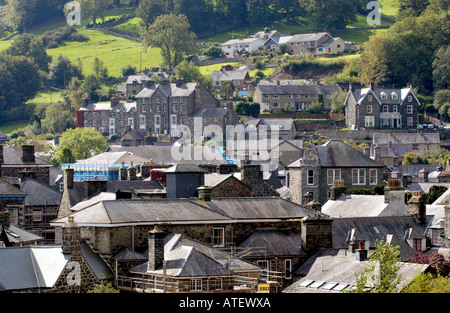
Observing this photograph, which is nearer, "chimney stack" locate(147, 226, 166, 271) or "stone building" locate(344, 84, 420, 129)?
"chimney stack" locate(147, 226, 166, 271)

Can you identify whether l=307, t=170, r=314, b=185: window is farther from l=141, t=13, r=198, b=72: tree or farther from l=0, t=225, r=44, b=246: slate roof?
l=141, t=13, r=198, b=72: tree

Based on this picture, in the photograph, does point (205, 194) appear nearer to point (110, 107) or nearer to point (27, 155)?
point (27, 155)

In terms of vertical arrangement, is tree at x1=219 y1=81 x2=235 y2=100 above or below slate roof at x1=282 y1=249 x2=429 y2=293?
above

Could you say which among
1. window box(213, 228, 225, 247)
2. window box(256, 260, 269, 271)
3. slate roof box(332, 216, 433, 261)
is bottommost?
window box(256, 260, 269, 271)

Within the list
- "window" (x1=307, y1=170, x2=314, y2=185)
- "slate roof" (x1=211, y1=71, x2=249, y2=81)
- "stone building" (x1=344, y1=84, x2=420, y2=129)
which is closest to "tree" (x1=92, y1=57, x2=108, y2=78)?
"slate roof" (x1=211, y1=71, x2=249, y2=81)

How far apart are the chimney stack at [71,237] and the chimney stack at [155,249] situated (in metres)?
2.43

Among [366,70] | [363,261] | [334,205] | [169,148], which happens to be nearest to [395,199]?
[334,205]

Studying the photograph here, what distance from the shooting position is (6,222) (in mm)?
42156

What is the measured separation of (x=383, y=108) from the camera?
136 meters

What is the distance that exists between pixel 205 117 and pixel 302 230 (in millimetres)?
97185

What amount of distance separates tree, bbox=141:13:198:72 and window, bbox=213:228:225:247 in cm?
14398

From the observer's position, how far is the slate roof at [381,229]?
143 feet

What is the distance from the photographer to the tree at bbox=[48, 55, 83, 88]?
7466 inches
